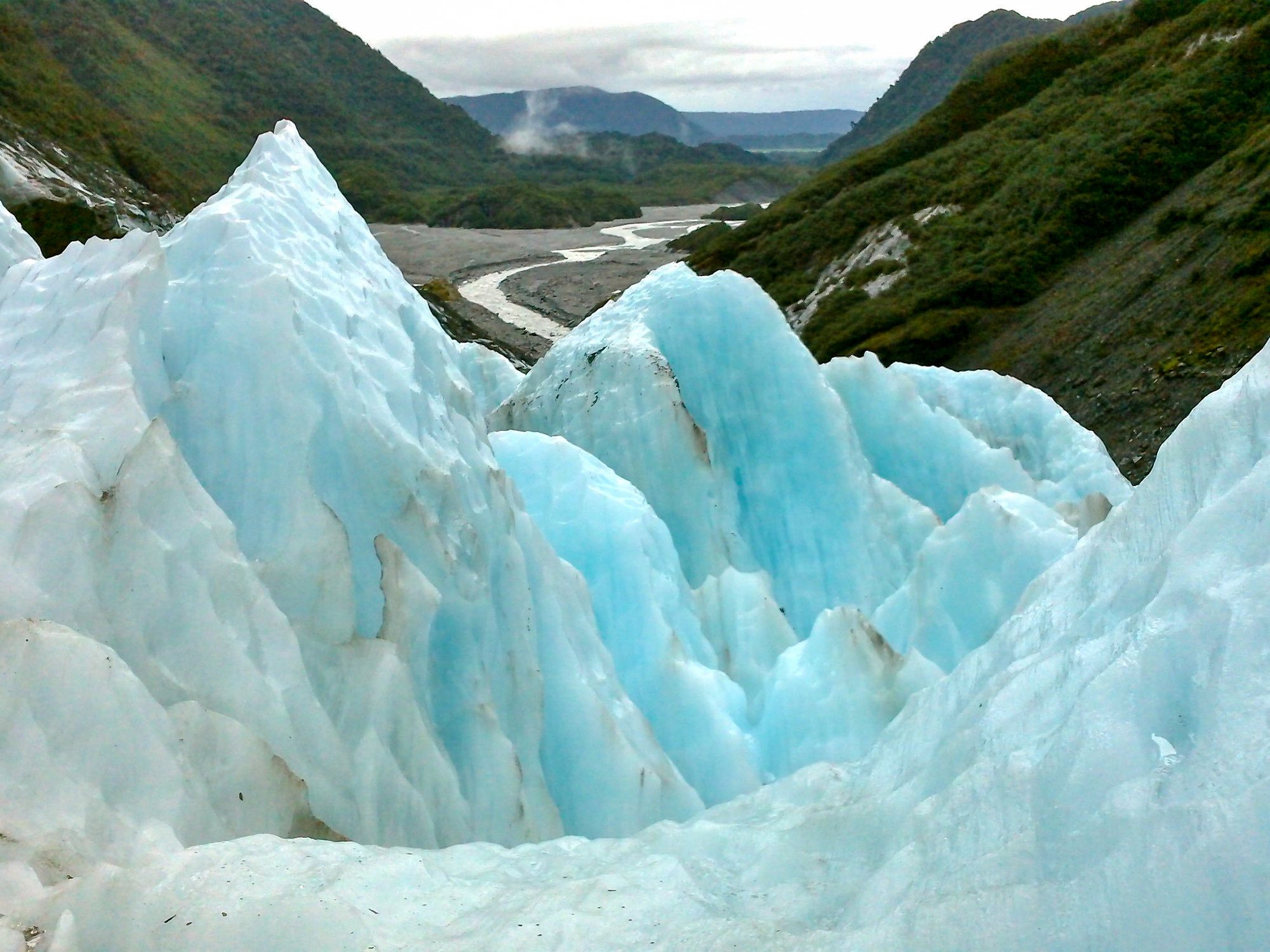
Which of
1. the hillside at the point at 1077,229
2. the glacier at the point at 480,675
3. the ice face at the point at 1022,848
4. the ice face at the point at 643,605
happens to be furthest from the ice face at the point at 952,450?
the ice face at the point at 1022,848

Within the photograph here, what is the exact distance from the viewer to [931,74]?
449ft

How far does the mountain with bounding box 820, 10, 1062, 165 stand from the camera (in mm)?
134500

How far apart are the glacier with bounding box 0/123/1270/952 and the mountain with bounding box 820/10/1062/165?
435 feet

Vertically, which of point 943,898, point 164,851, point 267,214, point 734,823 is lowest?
point 734,823

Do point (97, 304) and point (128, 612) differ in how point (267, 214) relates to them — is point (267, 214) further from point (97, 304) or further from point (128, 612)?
point (128, 612)

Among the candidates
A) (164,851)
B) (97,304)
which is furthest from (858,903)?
(97,304)

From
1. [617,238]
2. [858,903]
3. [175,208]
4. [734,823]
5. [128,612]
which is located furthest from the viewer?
[617,238]

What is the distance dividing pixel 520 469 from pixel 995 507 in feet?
12.3

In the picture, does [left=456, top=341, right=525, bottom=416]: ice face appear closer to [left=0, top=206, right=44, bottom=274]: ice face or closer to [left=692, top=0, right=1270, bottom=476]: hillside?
[left=0, top=206, right=44, bottom=274]: ice face

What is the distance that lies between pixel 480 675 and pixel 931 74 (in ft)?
478

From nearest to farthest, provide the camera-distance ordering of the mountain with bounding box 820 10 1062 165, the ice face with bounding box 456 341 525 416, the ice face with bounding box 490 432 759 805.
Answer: the ice face with bounding box 490 432 759 805
the ice face with bounding box 456 341 525 416
the mountain with bounding box 820 10 1062 165

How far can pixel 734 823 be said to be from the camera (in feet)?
15.1

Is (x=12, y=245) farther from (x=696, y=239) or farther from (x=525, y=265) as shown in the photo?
(x=525, y=265)

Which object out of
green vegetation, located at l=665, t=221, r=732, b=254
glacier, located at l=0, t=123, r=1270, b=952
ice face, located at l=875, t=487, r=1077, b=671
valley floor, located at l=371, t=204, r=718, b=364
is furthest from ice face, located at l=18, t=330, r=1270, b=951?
green vegetation, located at l=665, t=221, r=732, b=254
